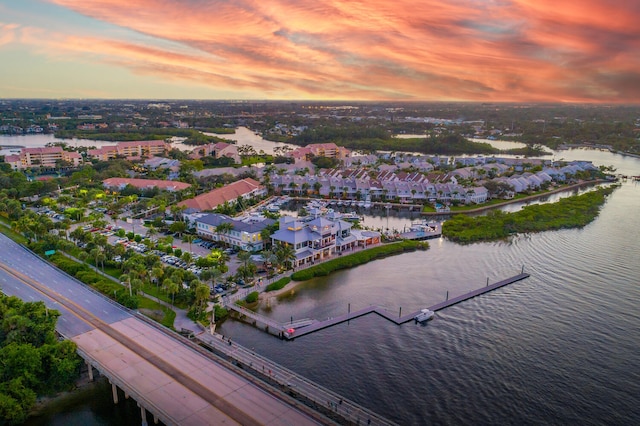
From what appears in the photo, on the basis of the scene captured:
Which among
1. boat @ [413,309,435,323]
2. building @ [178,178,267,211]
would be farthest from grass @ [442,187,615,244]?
building @ [178,178,267,211]

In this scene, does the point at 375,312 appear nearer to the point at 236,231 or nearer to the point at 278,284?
the point at 278,284

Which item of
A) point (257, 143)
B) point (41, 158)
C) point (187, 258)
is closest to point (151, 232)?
point (187, 258)

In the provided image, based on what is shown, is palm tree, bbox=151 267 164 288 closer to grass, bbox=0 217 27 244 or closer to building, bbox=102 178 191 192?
grass, bbox=0 217 27 244

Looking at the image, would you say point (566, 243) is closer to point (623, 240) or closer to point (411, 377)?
point (623, 240)

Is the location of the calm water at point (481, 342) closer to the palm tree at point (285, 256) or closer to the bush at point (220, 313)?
the bush at point (220, 313)

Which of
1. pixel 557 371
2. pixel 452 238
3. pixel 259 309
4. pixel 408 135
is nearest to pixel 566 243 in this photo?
pixel 452 238

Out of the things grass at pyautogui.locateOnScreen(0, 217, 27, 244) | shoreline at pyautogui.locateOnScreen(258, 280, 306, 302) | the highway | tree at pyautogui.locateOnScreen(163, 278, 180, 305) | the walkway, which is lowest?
the walkway
